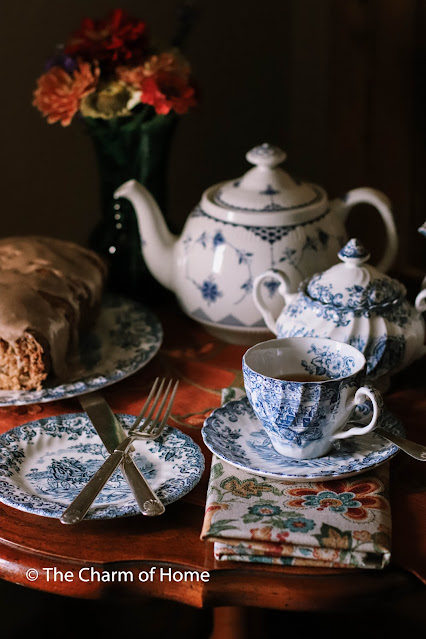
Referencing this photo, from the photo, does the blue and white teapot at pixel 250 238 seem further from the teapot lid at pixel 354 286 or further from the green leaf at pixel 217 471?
the green leaf at pixel 217 471

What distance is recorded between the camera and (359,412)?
0.79 m

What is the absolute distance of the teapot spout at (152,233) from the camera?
3.43 feet

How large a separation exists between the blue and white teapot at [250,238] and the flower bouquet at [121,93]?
88 mm

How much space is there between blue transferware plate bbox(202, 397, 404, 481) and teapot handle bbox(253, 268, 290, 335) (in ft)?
0.54

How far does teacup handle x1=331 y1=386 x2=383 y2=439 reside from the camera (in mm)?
689

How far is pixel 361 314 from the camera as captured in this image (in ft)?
2.73

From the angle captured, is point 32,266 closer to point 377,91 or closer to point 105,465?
point 105,465

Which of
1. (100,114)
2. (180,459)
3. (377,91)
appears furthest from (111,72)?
(377,91)

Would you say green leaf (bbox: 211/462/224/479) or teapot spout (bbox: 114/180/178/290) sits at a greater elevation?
teapot spout (bbox: 114/180/178/290)

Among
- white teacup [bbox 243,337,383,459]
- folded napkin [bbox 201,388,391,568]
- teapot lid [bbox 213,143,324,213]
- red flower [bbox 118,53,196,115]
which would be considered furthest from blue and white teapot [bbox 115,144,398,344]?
folded napkin [bbox 201,388,391,568]

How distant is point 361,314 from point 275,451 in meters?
0.18

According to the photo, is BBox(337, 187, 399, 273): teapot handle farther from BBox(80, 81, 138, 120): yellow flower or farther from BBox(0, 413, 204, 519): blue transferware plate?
BBox(0, 413, 204, 519): blue transferware plate

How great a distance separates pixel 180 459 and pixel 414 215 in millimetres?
1247

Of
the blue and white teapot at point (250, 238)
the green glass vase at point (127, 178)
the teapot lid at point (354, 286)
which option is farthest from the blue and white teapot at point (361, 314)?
the green glass vase at point (127, 178)
